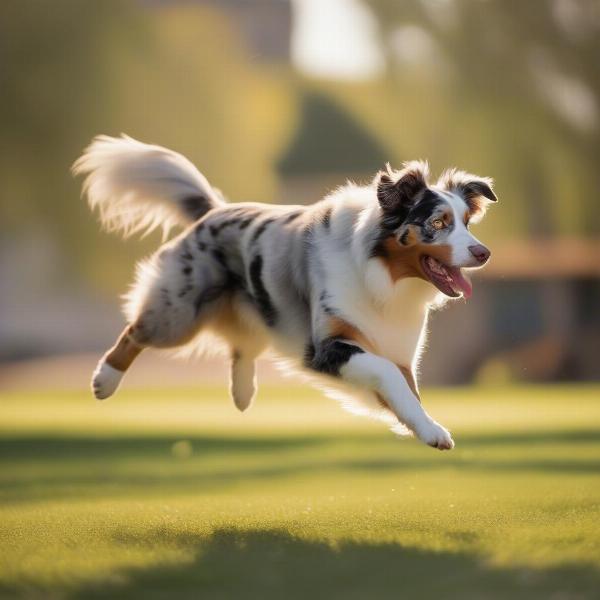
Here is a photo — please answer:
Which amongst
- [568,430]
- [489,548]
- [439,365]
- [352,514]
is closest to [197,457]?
[568,430]

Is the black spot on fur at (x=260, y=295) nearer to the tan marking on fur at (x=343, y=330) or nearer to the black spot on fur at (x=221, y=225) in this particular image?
the black spot on fur at (x=221, y=225)

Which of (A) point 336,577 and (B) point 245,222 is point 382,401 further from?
(A) point 336,577

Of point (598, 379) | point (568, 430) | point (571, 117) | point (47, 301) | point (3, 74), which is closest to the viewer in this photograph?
point (568, 430)

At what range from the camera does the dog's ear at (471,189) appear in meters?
6.57

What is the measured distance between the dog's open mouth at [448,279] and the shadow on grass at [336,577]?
4.57ft

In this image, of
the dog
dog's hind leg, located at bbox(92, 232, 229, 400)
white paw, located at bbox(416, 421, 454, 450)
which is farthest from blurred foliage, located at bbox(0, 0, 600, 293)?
white paw, located at bbox(416, 421, 454, 450)

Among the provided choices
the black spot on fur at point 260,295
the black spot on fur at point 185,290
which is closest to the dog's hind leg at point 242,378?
the black spot on fur at point 185,290

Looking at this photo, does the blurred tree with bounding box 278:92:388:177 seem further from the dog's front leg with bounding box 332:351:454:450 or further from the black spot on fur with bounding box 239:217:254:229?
the dog's front leg with bounding box 332:351:454:450

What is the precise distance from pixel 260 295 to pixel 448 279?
4.14 feet

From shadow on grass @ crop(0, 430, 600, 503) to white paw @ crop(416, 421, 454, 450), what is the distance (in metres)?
2.85

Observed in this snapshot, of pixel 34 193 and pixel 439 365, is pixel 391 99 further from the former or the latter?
pixel 34 193

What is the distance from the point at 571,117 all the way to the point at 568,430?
9.41 metres

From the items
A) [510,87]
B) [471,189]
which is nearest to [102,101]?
[510,87]

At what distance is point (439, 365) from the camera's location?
2378cm
